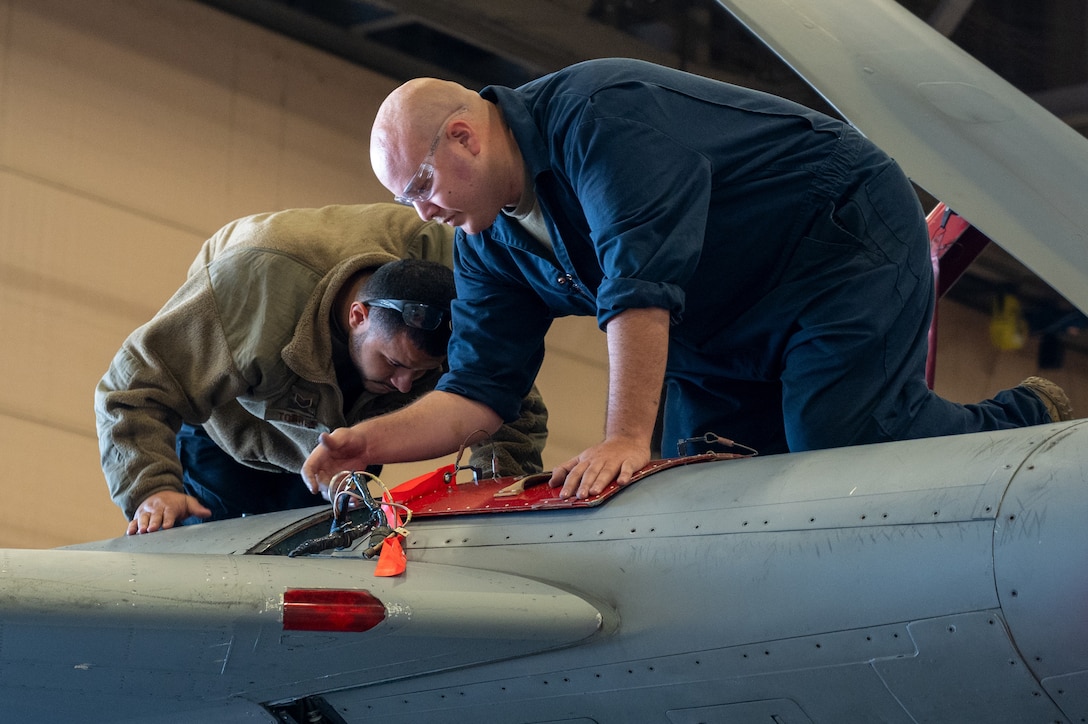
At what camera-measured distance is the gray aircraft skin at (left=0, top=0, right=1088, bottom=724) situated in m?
1.88

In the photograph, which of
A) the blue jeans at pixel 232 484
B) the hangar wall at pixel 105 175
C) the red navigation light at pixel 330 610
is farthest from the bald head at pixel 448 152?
the hangar wall at pixel 105 175

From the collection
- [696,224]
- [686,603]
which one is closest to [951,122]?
[696,224]

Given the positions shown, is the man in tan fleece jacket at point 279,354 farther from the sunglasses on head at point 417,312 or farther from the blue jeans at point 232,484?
the blue jeans at point 232,484

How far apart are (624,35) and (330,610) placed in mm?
5690

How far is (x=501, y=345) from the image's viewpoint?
3111 mm

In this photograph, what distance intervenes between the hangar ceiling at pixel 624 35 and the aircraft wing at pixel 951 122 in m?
4.29

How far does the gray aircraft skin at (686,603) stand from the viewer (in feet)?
6.17

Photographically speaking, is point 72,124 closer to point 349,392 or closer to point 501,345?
point 349,392

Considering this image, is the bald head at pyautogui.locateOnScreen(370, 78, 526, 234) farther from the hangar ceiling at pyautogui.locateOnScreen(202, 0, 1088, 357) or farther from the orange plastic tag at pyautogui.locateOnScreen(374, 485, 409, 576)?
the hangar ceiling at pyautogui.locateOnScreen(202, 0, 1088, 357)

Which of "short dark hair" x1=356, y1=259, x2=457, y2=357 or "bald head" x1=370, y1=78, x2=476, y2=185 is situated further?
"short dark hair" x1=356, y1=259, x2=457, y2=357

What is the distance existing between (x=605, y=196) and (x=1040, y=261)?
32.3 inches

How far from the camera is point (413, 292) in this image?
3492 millimetres

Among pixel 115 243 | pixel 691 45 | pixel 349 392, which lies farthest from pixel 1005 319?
pixel 349 392

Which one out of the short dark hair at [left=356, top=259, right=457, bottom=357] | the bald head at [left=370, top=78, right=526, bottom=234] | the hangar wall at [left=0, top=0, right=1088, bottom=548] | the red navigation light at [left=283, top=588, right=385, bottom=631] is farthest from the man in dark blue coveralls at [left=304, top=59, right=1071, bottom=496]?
the hangar wall at [left=0, top=0, right=1088, bottom=548]
